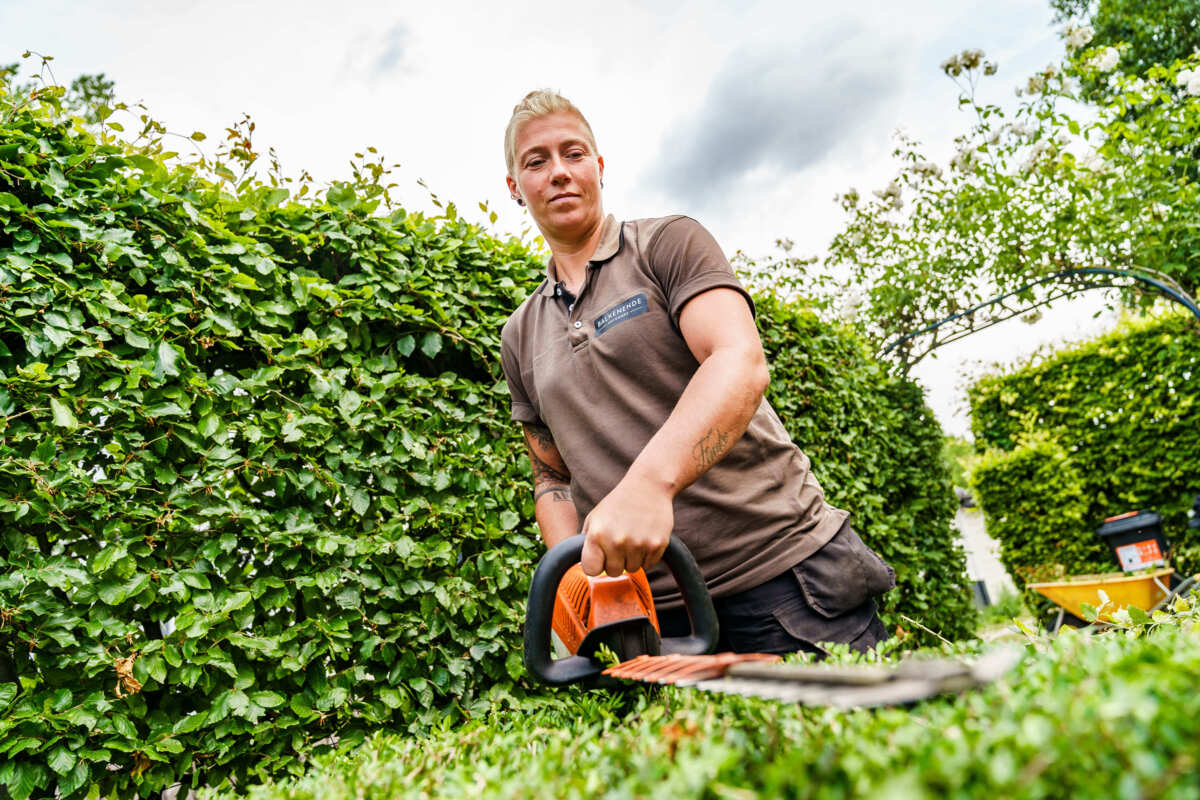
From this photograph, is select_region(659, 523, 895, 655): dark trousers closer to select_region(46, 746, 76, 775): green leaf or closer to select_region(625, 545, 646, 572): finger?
select_region(625, 545, 646, 572): finger

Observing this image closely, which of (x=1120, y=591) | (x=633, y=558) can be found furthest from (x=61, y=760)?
(x=1120, y=591)

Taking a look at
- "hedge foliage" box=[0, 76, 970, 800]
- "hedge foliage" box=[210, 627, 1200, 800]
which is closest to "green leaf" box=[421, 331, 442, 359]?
"hedge foliage" box=[0, 76, 970, 800]

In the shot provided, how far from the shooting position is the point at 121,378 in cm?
215

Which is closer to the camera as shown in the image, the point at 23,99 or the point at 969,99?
the point at 23,99

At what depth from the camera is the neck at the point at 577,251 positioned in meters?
2.21

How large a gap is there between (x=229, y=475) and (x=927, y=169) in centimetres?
855

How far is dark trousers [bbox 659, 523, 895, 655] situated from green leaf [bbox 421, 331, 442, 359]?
1.52 meters

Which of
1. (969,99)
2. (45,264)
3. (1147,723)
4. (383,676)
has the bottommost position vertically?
(383,676)

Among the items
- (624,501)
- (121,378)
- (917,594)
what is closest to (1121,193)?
(917,594)

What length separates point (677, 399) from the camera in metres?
1.96

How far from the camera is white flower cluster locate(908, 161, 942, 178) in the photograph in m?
8.36

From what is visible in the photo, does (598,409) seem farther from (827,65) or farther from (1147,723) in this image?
(827,65)

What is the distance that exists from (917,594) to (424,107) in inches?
209

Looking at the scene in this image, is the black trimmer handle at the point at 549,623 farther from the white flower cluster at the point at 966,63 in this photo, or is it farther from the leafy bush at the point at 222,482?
the white flower cluster at the point at 966,63
